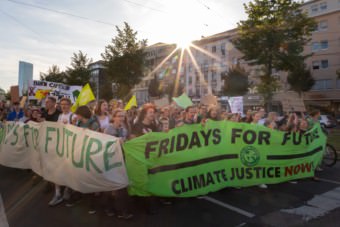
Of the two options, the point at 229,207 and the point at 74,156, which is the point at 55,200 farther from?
the point at 229,207

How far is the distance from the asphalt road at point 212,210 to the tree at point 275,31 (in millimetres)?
19712

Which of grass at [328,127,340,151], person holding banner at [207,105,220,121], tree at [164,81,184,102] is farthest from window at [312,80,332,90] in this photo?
person holding banner at [207,105,220,121]

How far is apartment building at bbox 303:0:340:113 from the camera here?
127 feet

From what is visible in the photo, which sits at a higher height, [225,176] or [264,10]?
[264,10]

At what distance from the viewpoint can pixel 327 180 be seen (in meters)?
6.48

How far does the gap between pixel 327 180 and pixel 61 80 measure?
3421cm

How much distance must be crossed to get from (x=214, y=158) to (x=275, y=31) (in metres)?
21.4

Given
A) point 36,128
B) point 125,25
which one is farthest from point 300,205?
point 125,25

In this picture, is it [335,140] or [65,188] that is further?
[335,140]

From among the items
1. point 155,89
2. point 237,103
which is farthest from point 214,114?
point 155,89

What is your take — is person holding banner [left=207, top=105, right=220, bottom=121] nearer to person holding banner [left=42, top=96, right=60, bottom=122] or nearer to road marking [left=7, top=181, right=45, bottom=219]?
person holding banner [left=42, top=96, right=60, bottom=122]

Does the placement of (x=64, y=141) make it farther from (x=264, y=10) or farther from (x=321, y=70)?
(x=321, y=70)

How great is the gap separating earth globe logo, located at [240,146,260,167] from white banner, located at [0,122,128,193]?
7.79ft

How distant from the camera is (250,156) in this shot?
17.6 ft
